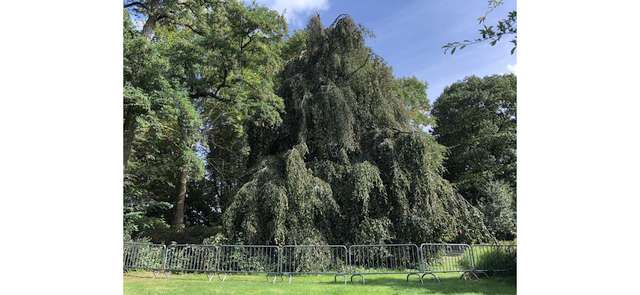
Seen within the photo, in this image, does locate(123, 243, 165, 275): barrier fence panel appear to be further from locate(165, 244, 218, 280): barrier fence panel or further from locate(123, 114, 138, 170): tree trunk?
locate(123, 114, 138, 170): tree trunk

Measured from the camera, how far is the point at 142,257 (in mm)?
8531

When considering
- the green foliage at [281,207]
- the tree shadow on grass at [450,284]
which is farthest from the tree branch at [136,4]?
the tree shadow on grass at [450,284]

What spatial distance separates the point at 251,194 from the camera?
28.9 ft

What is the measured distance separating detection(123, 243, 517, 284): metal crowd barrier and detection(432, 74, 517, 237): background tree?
8.66 m

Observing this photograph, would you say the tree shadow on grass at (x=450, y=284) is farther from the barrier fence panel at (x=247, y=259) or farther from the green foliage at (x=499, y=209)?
the green foliage at (x=499, y=209)

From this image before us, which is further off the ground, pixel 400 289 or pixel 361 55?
pixel 361 55

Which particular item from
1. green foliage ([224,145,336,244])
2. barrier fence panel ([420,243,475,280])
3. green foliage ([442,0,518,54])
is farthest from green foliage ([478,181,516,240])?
green foliage ([442,0,518,54])

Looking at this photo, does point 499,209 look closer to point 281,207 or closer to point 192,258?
point 281,207
